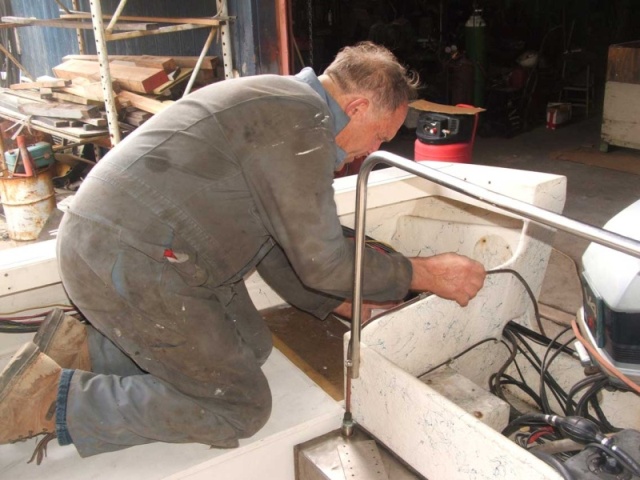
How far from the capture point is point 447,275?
63.0 inches

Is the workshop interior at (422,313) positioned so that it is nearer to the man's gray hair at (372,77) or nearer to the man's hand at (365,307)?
the man's hand at (365,307)

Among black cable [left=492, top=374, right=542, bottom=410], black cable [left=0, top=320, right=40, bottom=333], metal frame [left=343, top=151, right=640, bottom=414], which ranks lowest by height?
black cable [left=492, top=374, right=542, bottom=410]

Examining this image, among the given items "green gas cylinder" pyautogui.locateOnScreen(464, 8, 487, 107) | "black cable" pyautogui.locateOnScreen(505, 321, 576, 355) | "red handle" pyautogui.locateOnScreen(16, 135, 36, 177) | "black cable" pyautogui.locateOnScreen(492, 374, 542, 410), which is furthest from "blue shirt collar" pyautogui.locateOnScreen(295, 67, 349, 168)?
"green gas cylinder" pyautogui.locateOnScreen(464, 8, 487, 107)

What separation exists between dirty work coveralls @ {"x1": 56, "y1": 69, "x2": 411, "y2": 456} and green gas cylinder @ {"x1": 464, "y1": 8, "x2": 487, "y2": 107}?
16.0ft

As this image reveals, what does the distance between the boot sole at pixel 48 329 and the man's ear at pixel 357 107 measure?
94 centimetres

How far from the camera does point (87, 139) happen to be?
13.8 feet

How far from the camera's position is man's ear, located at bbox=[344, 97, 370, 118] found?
59.6 inches

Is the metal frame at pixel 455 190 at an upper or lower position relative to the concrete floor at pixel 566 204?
upper

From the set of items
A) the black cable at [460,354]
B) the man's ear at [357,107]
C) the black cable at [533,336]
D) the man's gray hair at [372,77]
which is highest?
the man's gray hair at [372,77]

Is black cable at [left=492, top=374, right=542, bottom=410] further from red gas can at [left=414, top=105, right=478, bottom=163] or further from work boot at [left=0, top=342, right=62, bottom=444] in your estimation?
red gas can at [left=414, top=105, right=478, bottom=163]

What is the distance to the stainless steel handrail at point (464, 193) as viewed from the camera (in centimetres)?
86

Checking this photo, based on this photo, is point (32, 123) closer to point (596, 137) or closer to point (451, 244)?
point (451, 244)

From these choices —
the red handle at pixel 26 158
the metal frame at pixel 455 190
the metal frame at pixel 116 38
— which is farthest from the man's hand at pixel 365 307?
the red handle at pixel 26 158

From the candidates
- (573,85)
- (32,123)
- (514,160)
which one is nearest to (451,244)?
(514,160)
